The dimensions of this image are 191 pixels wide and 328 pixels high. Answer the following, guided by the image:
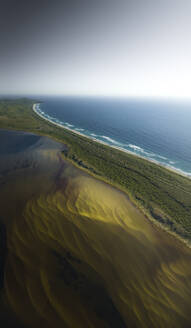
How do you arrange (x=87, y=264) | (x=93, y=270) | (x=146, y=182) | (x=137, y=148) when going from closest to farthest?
1. (x=93, y=270)
2. (x=87, y=264)
3. (x=146, y=182)
4. (x=137, y=148)

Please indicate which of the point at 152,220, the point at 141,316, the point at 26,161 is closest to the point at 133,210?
the point at 152,220

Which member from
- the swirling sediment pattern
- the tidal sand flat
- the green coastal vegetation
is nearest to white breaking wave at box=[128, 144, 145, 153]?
the green coastal vegetation

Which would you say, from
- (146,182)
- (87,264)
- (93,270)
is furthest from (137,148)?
(93,270)

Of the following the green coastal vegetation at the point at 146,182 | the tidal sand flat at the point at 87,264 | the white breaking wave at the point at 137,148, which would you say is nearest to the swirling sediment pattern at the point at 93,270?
the tidal sand flat at the point at 87,264

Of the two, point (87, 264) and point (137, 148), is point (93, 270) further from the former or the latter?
point (137, 148)

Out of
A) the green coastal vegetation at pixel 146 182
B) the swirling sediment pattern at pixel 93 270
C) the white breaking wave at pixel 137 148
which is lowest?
the swirling sediment pattern at pixel 93 270

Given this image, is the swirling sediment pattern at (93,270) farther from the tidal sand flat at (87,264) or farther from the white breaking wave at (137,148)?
the white breaking wave at (137,148)

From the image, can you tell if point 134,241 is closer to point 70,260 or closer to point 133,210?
point 133,210

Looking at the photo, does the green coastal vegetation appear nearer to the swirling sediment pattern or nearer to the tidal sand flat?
the tidal sand flat
